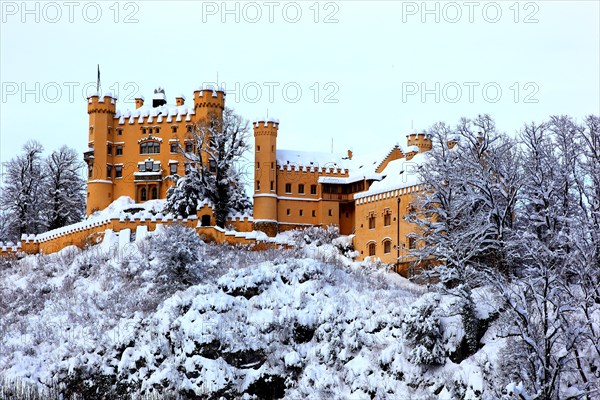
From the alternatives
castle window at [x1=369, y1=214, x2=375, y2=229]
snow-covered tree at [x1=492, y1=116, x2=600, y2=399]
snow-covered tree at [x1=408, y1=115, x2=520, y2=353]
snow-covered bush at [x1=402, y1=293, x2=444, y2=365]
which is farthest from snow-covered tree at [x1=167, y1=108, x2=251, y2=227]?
snow-covered bush at [x1=402, y1=293, x2=444, y2=365]

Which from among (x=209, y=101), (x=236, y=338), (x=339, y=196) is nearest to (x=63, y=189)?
(x=209, y=101)

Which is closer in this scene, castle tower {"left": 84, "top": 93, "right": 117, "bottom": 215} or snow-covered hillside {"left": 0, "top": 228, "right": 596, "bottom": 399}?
snow-covered hillside {"left": 0, "top": 228, "right": 596, "bottom": 399}

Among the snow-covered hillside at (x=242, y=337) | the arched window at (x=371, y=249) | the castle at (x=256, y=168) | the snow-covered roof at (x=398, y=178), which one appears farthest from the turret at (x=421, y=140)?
the snow-covered hillside at (x=242, y=337)

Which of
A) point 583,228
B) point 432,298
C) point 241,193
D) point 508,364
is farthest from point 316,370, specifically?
point 241,193

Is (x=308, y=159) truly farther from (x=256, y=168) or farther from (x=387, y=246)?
(x=387, y=246)

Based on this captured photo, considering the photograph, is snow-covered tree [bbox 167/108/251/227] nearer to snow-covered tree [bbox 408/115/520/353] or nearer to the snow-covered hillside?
the snow-covered hillside

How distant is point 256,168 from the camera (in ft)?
263

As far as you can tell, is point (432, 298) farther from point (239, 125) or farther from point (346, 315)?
point (239, 125)

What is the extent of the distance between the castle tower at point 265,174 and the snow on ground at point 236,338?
1665cm

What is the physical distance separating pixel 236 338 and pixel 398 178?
24.7 meters

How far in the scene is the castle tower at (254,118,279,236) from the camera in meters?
78.0

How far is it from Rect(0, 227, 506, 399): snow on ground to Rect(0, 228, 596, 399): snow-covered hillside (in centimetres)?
6

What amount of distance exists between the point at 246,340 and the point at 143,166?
33803 mm

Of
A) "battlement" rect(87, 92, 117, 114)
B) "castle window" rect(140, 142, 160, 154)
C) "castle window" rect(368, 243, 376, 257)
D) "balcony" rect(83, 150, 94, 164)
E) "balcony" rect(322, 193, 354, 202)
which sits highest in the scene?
"battlement" rect(87, 92, 117, 114)
